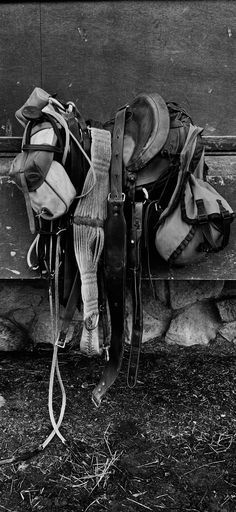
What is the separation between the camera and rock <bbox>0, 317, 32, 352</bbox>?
3.59 m

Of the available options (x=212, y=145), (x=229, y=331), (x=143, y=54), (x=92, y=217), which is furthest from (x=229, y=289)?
(x=143, y=54)

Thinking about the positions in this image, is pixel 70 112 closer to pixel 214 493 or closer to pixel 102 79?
pixel 102 79

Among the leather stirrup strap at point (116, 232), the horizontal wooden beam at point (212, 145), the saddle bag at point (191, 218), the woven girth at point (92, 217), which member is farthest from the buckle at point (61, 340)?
the horizontal wooden beam at point (212, 145)

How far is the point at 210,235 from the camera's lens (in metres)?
2.39

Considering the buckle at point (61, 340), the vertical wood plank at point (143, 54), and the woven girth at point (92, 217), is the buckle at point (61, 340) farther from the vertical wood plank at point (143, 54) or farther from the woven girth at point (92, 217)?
the vertical wood plank at point (143, 54)

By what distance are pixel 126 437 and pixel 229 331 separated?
118cm

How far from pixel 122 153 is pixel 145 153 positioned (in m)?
0.11

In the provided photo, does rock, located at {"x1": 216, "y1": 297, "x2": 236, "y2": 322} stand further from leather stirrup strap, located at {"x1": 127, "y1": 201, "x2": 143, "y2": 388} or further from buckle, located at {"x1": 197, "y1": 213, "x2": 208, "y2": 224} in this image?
buckle, located at {"x1": 197, "y1": 213, "x2": 208, "y2": 224}

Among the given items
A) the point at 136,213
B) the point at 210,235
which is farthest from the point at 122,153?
the point at 210,235

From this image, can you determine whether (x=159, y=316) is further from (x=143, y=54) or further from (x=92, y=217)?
(x=143, y=54)

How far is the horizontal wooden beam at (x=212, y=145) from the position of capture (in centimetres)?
304

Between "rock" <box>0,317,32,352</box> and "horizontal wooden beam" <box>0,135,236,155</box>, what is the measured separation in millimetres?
1169

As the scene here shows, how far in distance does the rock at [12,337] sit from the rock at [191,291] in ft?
3.27

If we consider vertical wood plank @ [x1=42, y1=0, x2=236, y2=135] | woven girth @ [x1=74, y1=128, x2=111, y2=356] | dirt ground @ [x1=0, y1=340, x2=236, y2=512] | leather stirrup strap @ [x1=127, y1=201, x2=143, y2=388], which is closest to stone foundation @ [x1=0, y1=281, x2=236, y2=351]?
dirt ground @ [x1=0, y1=340, x2=236, y2=512]
